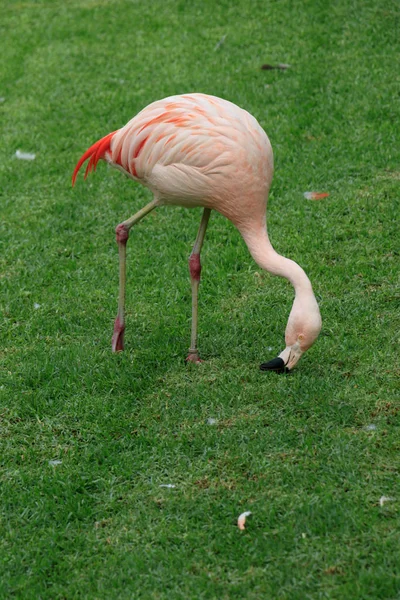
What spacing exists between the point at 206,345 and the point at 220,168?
1.17m

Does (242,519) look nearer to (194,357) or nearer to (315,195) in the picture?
(194,357)

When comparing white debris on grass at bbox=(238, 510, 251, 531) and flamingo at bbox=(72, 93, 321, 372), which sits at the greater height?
flamingo at bbox=(72, 93, 321, 372)

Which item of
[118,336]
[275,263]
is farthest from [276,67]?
[275,263]

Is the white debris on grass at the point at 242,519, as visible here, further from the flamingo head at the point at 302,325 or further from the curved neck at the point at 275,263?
the curved neck at the point at 275,263

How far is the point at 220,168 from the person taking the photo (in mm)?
4379

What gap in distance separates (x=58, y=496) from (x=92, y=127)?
14.9 ft

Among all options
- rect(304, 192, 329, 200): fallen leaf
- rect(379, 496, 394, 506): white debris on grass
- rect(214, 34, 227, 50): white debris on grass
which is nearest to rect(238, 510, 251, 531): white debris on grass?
rect(379, 496, 394, 506): white debris on grass

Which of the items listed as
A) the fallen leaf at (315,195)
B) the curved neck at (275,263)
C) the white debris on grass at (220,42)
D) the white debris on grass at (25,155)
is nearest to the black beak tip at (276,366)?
the curved neck at (275,263)

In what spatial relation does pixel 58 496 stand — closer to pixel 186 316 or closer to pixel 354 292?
pixel 186 316

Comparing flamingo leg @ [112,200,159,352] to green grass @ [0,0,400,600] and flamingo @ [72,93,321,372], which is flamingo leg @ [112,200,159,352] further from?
flamingo @ [72,93,321,372]

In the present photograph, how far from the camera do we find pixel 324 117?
749cm

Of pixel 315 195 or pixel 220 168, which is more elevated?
pixel 220 168

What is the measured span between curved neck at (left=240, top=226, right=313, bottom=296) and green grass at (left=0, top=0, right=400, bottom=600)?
563mm

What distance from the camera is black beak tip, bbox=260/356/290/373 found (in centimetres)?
449
